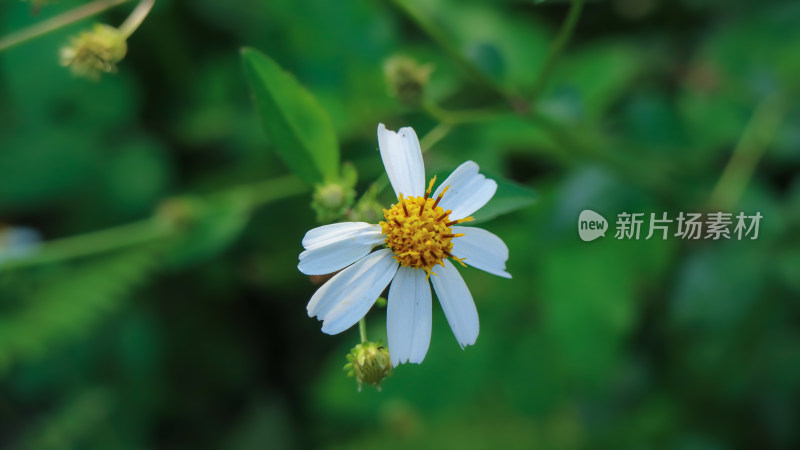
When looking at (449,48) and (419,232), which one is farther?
(449,48)

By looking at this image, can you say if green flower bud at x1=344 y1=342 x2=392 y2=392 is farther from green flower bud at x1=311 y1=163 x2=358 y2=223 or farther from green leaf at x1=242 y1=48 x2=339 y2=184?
green leaf at x1=242 y1=48 x2=339 y2=184

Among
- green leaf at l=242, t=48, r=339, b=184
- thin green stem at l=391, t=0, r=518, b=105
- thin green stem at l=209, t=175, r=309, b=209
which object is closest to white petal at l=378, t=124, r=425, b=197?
green leaf at l=242, t=48, r=339, b=184

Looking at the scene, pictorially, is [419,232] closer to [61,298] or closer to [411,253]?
[411,253]

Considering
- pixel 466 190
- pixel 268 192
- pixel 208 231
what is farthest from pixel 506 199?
pixel 208 231

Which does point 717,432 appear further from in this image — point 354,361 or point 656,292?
point 354,361

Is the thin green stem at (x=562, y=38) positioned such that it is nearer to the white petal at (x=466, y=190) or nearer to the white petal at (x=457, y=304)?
the white petal at (x=466, y=190)

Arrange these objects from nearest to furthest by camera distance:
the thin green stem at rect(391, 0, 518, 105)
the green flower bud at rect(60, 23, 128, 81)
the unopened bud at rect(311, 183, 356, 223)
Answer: the unopened bud at rect(311, 183, 356, 223) < the green flower bud at rect(60, 23, 128, 81) < the thin green stem at rect(391, 0, 518, 105)
